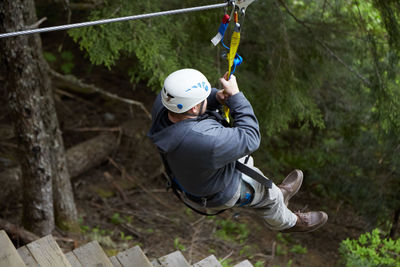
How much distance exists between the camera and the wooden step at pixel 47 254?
10.3 feet

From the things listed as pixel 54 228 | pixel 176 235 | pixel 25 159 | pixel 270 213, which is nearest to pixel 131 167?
pixel 176 235

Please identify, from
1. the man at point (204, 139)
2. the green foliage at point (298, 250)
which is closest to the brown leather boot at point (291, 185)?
the man at point (204, 139)

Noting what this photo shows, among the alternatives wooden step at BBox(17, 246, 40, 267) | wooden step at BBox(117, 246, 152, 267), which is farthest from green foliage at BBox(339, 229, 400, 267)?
wooden step at BBox(17, 246, 40, 267)

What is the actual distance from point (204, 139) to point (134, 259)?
1468 millimetres

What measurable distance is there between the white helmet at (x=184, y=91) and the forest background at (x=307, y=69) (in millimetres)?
1474

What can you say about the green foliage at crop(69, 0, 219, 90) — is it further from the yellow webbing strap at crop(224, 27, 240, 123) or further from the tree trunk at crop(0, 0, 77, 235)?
the yellow webbing strap at crop(224, 27, 240, 123)

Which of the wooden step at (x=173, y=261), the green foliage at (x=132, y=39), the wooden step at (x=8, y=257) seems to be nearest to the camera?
the wooden step at (x=8, y=257)

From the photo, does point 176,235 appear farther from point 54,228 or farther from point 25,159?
point 25,159

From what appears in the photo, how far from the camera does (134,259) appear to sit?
11.5ft

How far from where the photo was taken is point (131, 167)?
7.79 metres

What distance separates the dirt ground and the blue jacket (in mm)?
2939

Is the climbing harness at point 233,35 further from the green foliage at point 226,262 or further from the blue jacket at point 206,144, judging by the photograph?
the green foliage at point 226,262

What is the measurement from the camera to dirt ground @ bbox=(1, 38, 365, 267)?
6070 mm

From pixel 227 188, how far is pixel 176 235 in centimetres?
357
